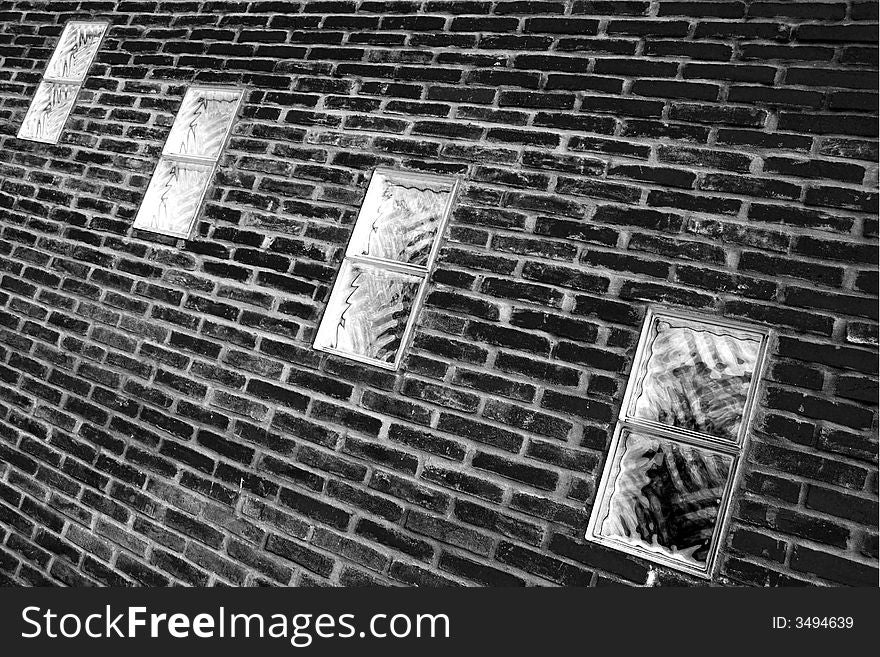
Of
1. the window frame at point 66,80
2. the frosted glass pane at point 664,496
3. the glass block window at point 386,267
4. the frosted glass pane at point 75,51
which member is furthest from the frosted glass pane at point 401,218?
the frosted glass pane at point 75,51

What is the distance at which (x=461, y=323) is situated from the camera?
2092 mm

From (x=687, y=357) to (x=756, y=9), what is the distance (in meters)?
1.32

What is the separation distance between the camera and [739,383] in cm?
179

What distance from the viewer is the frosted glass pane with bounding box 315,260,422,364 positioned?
7.14ft

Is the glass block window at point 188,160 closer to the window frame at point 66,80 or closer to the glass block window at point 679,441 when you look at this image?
the window frame at point 66,80

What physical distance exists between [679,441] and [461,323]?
87 cm

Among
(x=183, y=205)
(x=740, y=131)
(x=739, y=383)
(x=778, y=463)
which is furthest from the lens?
(x=183, y=205)

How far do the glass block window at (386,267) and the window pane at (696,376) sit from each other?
0.91 m

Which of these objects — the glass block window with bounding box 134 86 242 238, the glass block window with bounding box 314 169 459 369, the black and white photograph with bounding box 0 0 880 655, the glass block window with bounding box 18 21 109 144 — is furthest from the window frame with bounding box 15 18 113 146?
the glass block window with bounding box 314 169 459 369

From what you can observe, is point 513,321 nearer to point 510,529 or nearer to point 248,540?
point 510,529

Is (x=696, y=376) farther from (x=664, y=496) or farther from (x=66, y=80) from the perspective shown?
(x=66, y=80)

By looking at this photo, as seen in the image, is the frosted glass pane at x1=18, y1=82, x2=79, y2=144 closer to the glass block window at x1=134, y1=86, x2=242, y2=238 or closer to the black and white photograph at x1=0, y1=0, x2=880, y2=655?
the black and white photograph at x1=0, y1=0, x2=880, y2=655

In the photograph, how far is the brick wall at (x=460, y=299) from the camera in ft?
5.77

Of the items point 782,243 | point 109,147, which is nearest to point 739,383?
point 782,243
